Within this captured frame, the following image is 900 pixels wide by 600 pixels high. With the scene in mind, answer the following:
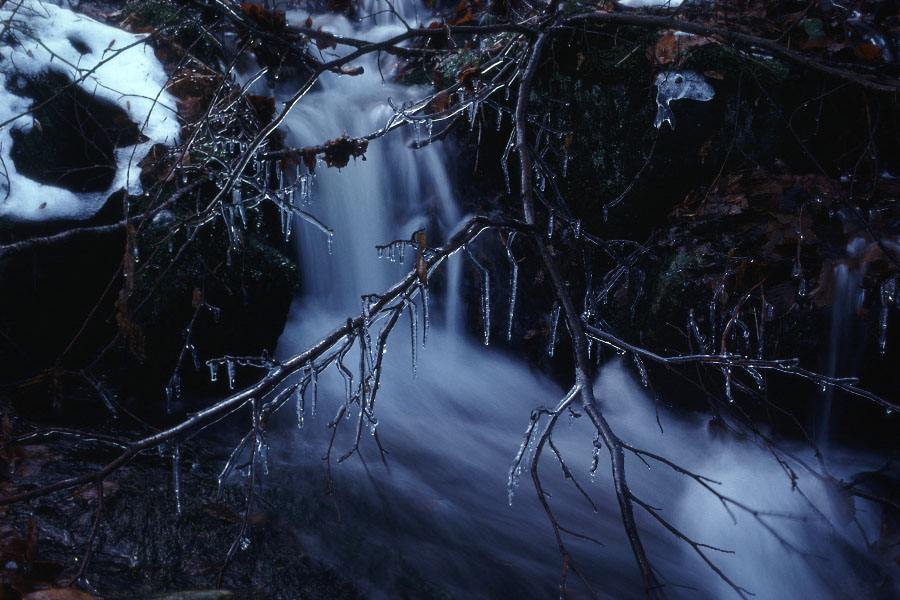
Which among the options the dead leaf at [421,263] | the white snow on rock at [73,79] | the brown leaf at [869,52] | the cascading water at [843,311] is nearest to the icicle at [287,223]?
the white snow on rock at [73,79]

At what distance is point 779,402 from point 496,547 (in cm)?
191

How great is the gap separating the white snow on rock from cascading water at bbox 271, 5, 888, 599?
117 cm

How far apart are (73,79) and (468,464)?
359cm

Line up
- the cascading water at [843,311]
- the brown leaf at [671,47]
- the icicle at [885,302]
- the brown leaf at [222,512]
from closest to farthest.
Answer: the brown leaf at [222,512]
the icicle at [885,302]
the cascading water at [843,311]
the brown leaf at [671,47]

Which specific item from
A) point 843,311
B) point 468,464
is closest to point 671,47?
point 843,311

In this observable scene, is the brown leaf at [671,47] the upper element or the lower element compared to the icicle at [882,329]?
upper

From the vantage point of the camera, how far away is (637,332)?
3.94 metres

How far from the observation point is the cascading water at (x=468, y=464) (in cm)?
305

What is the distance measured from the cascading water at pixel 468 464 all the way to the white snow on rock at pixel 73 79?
1.17 metres

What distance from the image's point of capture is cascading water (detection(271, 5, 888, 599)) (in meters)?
3.05

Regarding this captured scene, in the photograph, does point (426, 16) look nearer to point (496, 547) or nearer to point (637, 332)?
point (637, 332)

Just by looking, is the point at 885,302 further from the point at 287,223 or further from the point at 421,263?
the point at 287,223

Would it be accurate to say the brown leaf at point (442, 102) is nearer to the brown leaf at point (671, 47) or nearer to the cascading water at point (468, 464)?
the cascading water at point (468, 464)

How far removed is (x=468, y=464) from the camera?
3924mm
